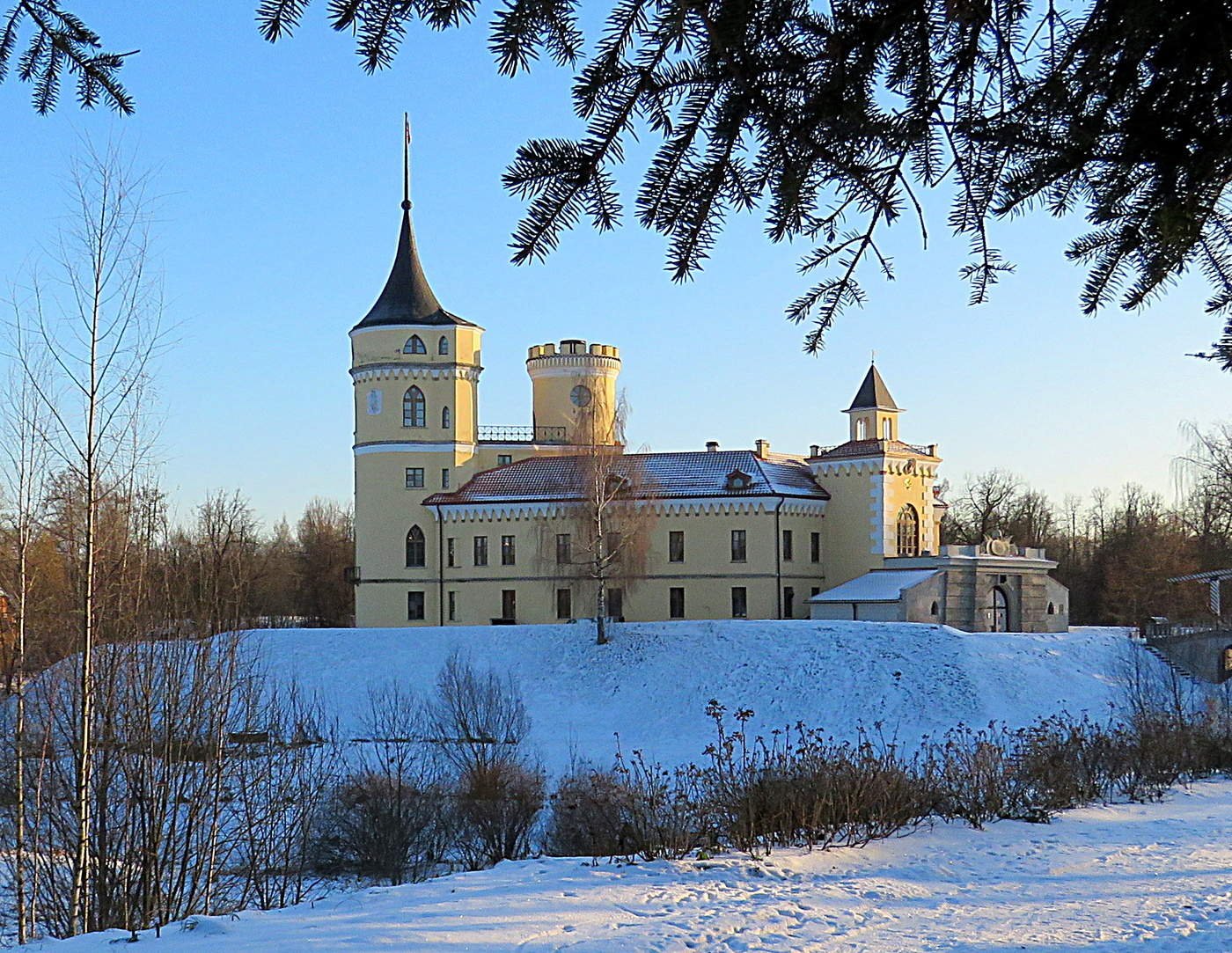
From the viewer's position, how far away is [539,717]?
1355 inches

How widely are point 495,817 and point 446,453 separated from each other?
2939cm

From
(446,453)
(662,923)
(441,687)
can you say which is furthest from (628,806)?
(446,453)

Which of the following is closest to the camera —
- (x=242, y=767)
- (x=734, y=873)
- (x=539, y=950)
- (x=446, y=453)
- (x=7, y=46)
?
(x=7, y=46)

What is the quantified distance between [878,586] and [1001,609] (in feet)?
16.1

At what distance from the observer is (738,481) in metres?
44.4

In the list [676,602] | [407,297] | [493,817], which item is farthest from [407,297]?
[493,817]

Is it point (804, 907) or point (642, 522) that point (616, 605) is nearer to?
point (642, 522)

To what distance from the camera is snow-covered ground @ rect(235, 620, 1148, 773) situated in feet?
110

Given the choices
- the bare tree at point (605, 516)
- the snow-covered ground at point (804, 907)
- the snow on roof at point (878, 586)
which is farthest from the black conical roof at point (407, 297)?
the snow-covered ground at point (804, 907)

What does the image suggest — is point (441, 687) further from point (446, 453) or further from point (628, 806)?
point (628, 806)

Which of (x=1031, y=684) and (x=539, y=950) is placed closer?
(x=539, y=950)

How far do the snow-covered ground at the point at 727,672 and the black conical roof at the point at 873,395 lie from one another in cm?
1057

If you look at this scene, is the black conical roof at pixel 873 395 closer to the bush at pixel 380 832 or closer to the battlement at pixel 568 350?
the battlement at pixel 568 350

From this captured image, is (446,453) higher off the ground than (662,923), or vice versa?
(446,453)
